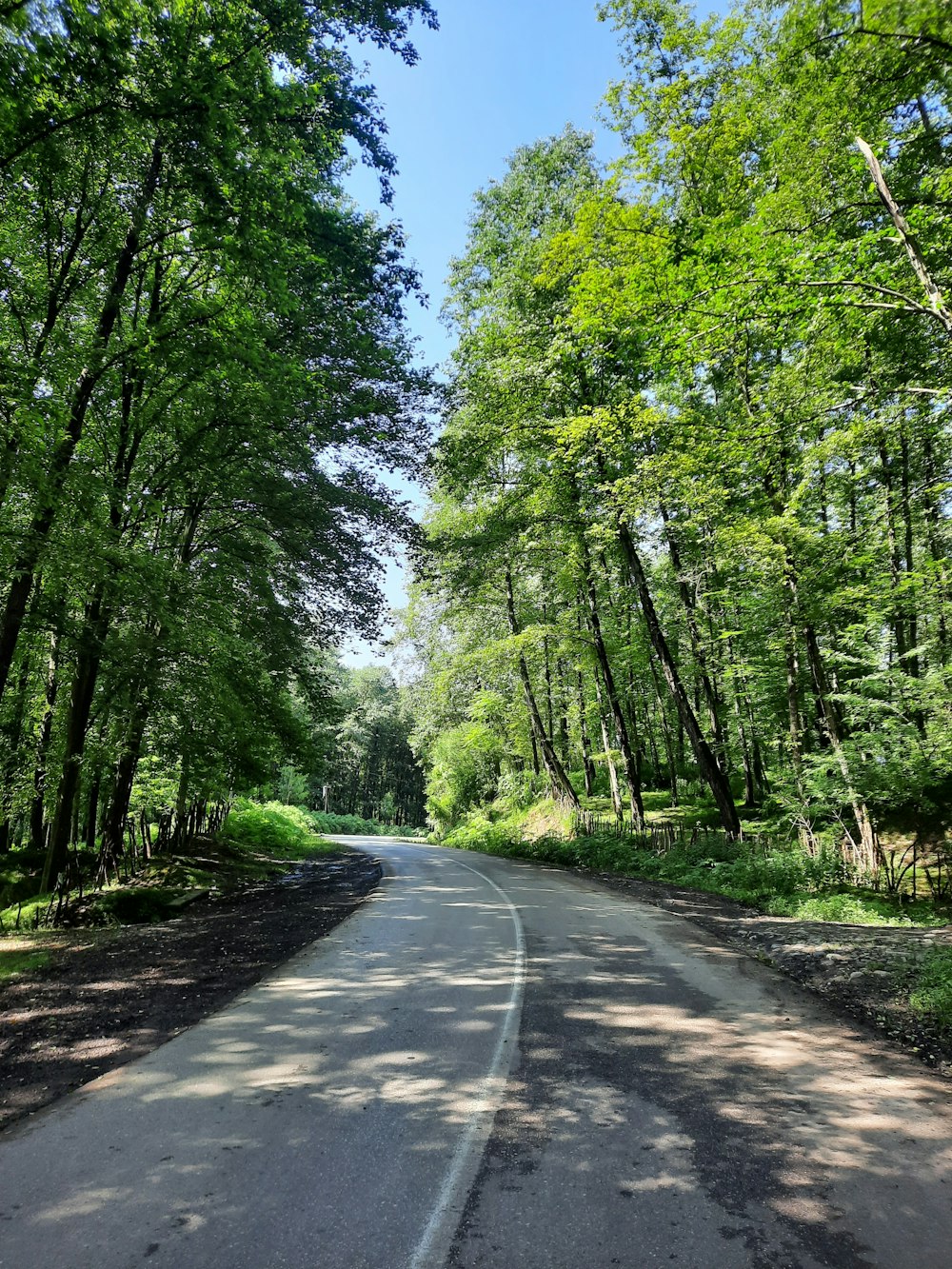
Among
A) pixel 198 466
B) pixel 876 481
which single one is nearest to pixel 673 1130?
pixel 198 466

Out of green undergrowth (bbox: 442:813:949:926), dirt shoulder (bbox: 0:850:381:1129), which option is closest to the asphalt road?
dirt shoulder (bbox: 0:850:381:1129)

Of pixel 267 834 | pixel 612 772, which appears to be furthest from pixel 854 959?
pixel 267 834

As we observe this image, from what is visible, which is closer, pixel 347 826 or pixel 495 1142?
pixel 495 1142

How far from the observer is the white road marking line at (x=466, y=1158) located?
2762mm

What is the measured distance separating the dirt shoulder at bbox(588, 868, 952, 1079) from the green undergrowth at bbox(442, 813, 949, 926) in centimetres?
84

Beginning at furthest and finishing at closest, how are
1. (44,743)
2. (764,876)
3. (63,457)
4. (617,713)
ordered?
1. (617,713)
2. (44,743)
3. (764,876)
4. (63,457)

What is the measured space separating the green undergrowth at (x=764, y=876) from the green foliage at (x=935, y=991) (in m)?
3.57

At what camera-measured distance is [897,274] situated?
27.0 feet

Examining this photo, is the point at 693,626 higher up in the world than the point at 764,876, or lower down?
higher up

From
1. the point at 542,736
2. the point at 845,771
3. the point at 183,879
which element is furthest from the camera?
the point at 542,736

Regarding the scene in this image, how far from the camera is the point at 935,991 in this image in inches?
223

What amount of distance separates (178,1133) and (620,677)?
24.9 meters

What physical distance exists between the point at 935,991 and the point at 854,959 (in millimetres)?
1470

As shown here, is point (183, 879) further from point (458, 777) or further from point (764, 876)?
point (458, 777)
